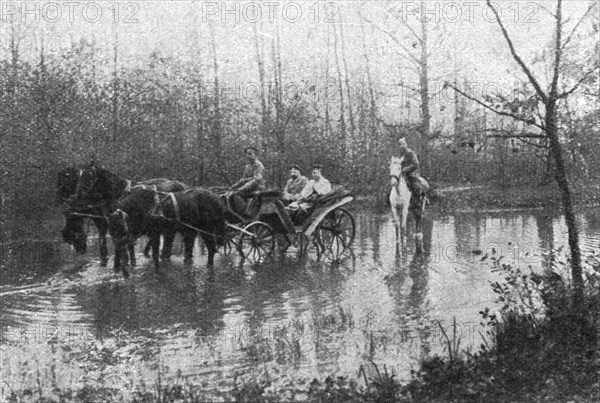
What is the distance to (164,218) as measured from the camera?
11.5m

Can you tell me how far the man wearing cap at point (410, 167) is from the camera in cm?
1266

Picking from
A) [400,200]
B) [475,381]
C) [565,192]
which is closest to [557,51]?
[565,192]

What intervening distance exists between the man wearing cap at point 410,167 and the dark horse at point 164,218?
3.67 m

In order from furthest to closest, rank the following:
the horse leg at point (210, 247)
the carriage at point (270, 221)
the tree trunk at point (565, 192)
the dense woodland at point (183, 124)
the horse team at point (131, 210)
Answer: the dense woodland at point (183, 124) < the carriage at point (270, 221) < the horse leg at point (210, 247) < the horse team at point (131, 210) < the tree trunk at point (565, 192)

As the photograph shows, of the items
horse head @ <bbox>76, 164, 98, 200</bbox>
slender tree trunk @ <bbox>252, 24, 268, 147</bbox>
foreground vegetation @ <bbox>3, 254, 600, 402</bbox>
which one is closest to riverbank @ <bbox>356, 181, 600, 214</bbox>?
slender tree trunk @ <bbox>252, 24, 268, 147</bbox>

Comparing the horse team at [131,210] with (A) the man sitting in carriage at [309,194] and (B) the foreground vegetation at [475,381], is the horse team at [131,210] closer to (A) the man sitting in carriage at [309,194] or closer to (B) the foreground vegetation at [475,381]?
(A) the man sitting in carriage at [309,194]

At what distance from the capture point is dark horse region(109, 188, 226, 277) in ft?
36.7

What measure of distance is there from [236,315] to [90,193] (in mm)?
4633

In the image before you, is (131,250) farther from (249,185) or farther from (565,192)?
(565,192)

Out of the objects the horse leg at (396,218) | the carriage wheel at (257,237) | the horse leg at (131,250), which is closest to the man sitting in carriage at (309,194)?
the carriage wheel at (257,237)

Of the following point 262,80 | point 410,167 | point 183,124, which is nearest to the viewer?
point 410,167

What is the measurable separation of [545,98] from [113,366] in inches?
201

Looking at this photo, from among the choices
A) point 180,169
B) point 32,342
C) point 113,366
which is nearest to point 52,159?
point 180,169

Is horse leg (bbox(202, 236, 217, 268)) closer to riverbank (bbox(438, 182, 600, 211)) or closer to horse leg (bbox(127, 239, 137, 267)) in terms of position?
horse leg (bbox(127, 239, 137, 267))
